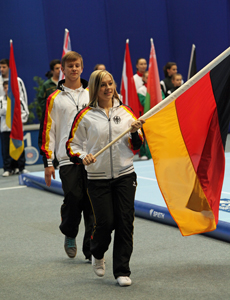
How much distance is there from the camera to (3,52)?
13.6 m

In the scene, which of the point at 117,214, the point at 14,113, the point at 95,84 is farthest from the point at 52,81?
the point at 117,214

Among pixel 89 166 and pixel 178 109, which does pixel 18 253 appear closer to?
pixel 89 166

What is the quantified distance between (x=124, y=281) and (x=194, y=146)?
1.15 m

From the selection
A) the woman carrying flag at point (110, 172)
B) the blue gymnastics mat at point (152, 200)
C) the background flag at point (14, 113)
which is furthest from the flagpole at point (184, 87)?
the background flag at point (14, 113)

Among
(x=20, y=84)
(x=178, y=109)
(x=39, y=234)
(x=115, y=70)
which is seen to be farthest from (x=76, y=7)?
(x=178, y=109)

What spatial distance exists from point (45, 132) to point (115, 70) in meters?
11.2

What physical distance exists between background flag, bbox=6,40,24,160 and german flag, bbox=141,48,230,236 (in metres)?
6.06

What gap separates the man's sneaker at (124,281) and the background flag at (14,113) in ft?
20.5

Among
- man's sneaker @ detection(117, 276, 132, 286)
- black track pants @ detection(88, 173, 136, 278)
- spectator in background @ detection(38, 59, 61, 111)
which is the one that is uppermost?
spectator in background @ detection(38, 59, 61, 111)

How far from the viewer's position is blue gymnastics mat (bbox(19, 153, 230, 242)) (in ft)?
15.0

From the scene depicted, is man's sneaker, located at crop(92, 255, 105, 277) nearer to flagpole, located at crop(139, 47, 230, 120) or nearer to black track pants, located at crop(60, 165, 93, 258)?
black track pants, located at crop(60, 165, 93, 258)

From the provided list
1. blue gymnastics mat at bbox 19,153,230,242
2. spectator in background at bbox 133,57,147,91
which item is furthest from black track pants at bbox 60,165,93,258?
spectator in background at bbox 133,57,147,91

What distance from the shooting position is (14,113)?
965 centimetres

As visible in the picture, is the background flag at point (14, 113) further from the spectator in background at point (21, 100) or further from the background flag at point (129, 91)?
the background flag at point (129, 91)
